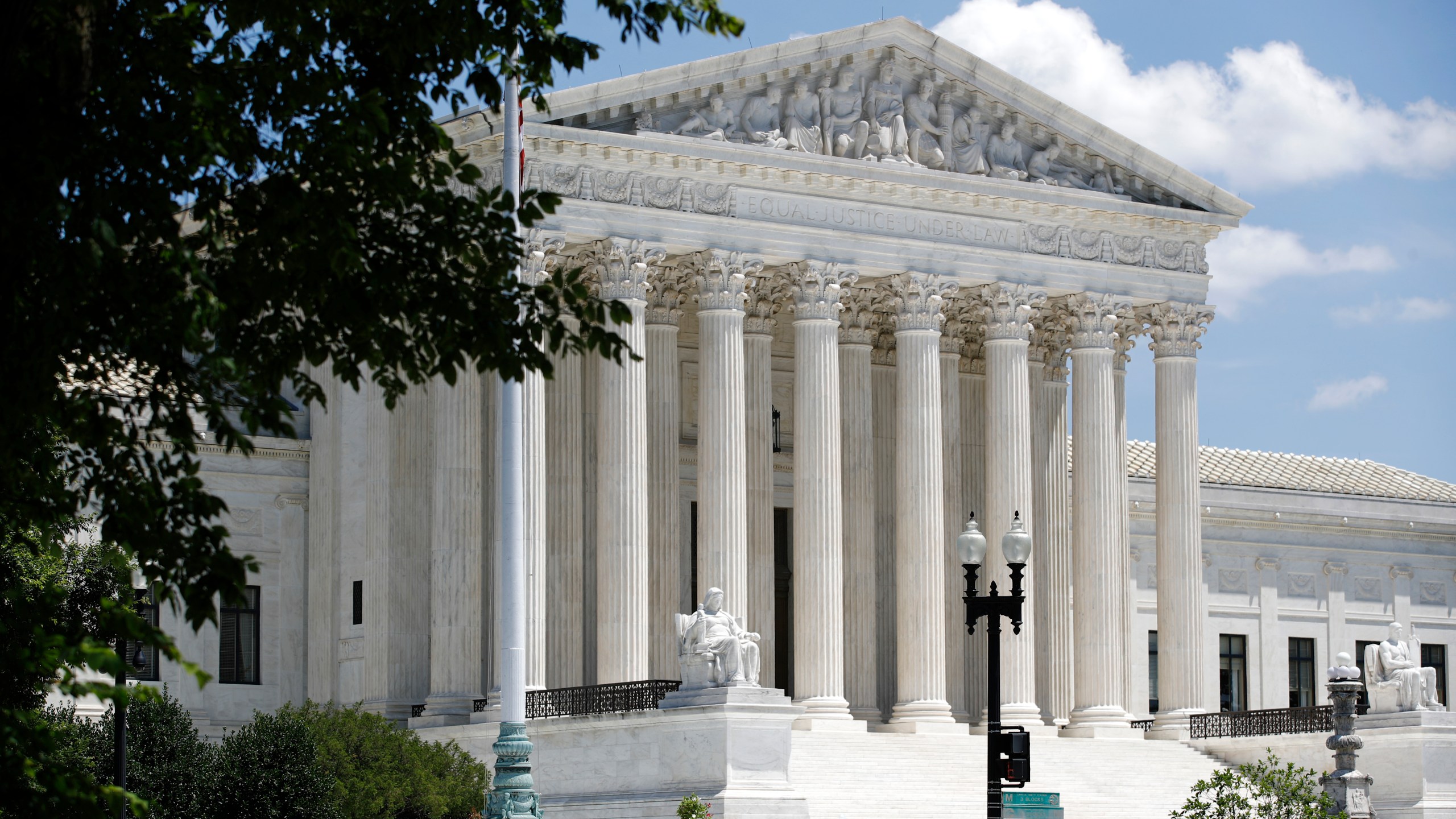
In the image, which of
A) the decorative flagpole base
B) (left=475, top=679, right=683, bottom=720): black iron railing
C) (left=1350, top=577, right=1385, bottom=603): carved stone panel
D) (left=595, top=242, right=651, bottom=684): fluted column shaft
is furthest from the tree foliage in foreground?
(left=1350, top=577, right=1385, bottom=603): carved stone panel

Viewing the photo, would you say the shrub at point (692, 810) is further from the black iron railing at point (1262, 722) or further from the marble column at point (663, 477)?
the black iron railing at point (1262, 722)

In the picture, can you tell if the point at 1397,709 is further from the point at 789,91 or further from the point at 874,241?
the point at 789,91

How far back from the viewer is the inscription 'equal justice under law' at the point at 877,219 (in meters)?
48.8

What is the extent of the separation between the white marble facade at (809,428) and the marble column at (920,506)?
7 centimetres

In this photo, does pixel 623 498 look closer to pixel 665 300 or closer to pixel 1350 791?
pixel 665 300

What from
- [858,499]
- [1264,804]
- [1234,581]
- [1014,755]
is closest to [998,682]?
[1014,755]

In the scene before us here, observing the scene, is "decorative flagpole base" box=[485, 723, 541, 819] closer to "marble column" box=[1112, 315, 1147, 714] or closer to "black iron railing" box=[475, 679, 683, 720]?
"black iron railing" box=[475, 679, 683, 720]

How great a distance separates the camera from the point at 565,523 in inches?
1949

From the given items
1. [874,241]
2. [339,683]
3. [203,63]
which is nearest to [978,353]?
[874,241]

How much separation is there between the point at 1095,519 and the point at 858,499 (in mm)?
5801

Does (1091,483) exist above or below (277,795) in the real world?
above

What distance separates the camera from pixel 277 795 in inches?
1503

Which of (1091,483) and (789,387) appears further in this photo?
(789,387)

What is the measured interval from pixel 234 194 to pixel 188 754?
2494cm
